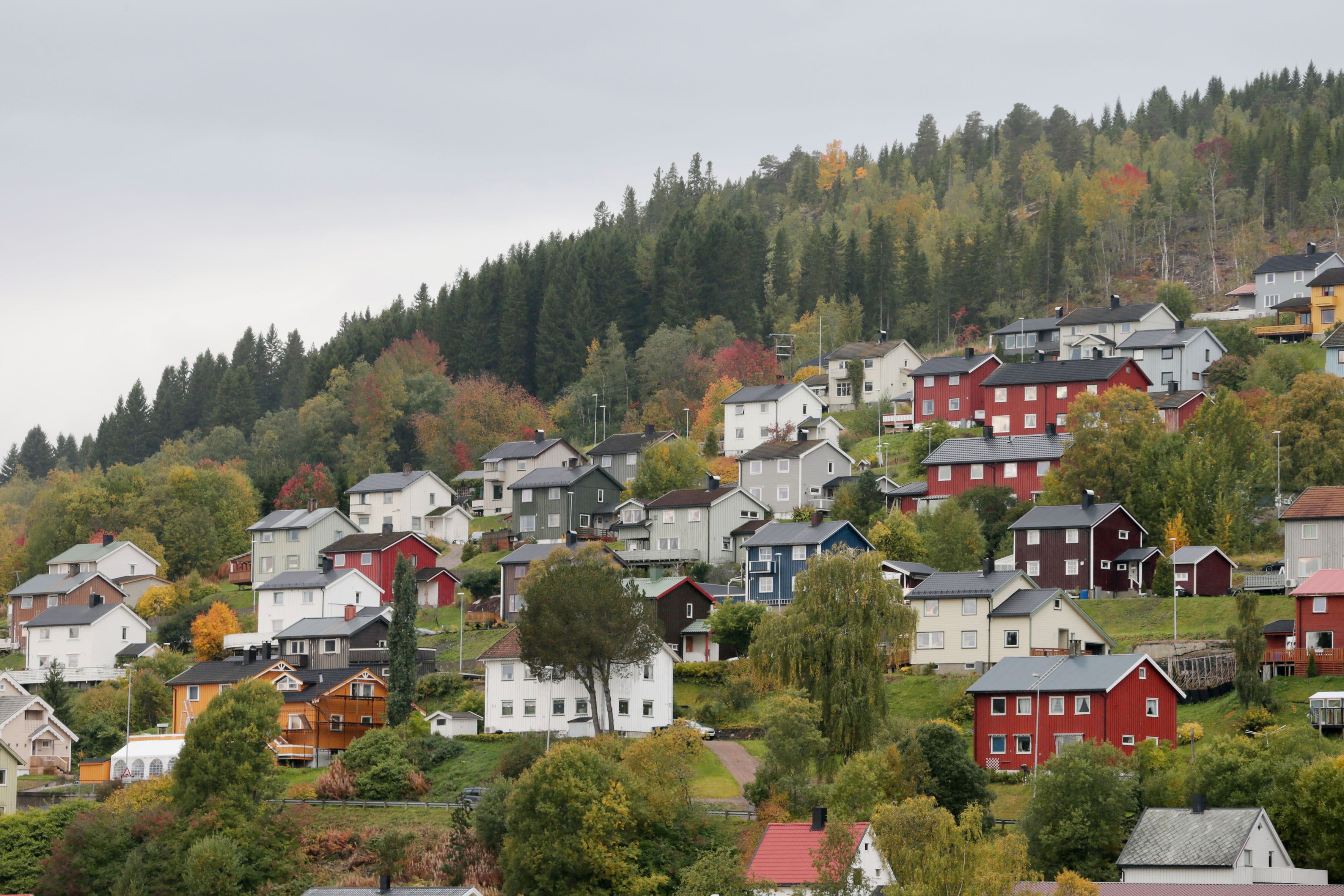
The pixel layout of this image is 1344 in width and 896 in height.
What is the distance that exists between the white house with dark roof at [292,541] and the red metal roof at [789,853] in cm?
6557

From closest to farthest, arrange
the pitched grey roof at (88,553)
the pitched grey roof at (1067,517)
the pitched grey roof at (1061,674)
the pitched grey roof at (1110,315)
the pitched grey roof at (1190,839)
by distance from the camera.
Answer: the pitched grey roof at (1190,839)
the pitched grey roof at (1061,674)
the pitched grey roof at (1067,517)
the pitched grey roof at (88,553)
the pitched grey roof at (1110,315)

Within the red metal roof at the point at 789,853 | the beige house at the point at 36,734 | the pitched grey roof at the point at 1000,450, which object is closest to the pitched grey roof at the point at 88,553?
the beige house at the point at 36,734

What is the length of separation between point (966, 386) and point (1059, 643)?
44.9m

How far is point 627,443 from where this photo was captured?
120562 millimetres

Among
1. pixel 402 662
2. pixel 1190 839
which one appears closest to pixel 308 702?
pixel 402 662

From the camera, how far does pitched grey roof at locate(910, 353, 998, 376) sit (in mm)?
→ 112438

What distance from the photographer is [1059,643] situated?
227 feet

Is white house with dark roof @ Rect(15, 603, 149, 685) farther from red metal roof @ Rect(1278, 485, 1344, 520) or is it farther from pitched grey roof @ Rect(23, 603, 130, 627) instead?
red metal roof @ Rect(1278, 485, 1344, 520)

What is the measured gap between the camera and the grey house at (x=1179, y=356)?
110875 mm

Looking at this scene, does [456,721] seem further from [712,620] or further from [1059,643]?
[1059,643]

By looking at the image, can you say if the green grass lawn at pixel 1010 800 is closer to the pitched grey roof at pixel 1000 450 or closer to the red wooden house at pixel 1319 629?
the red wooden house at pixel 1319 629

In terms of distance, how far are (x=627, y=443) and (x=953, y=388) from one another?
917 inches

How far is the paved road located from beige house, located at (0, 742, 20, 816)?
91.5ft

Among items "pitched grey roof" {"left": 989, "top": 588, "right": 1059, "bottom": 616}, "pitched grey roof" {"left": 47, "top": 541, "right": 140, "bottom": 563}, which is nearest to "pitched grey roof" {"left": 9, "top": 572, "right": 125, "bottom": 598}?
"pitched grey roof" {"left": 47, "top": 541, "right": 140, "bottom": 563}
